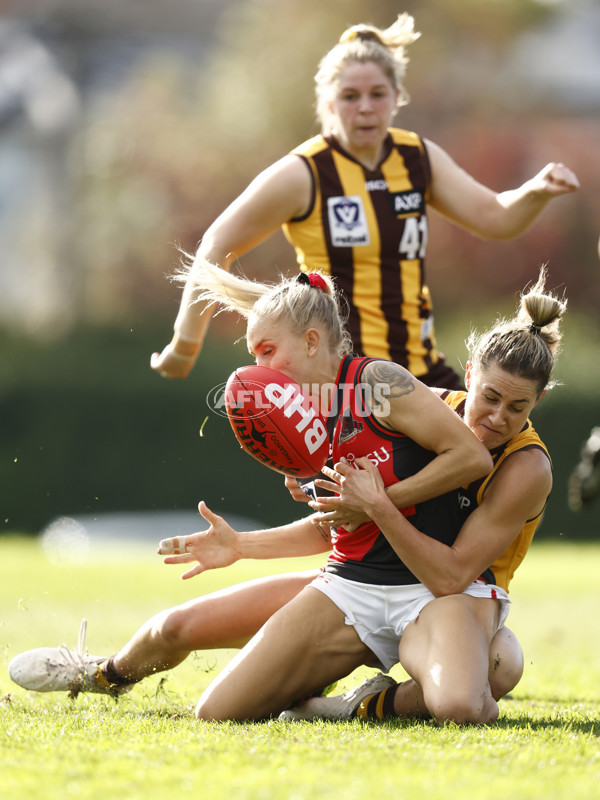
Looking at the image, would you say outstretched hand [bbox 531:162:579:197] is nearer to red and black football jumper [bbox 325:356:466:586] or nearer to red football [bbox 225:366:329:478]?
red and black football jumper [bbox 325:356:466:586]

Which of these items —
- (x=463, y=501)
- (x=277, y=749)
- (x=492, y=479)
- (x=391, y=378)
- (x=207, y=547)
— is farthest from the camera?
(x=207, y=547)

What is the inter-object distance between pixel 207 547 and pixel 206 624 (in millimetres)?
257

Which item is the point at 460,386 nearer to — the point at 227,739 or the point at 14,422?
the point at 227,739

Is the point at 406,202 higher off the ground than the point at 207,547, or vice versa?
the point at 406,202

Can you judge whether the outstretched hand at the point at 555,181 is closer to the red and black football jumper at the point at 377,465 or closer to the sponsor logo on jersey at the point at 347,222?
the sponsor logo on jersey at the point at 347,222

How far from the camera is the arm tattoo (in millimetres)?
3443

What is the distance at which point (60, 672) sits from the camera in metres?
3.92

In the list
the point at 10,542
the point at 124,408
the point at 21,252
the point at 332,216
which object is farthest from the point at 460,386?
the point at 21,252

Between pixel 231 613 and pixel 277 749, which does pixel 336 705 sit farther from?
pixel 277 749

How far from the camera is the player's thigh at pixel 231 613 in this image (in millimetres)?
3785

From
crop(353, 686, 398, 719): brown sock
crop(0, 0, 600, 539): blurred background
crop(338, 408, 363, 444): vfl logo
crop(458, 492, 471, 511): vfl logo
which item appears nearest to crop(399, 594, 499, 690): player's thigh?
crop(353, 686, 398, 719): brown sock

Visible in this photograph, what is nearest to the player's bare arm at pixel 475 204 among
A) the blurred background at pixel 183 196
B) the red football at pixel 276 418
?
Result: the red football at pixel 276 418

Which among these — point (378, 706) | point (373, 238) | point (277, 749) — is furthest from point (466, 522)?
point (373, 238)

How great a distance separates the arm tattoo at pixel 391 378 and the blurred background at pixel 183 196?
29.7ft
